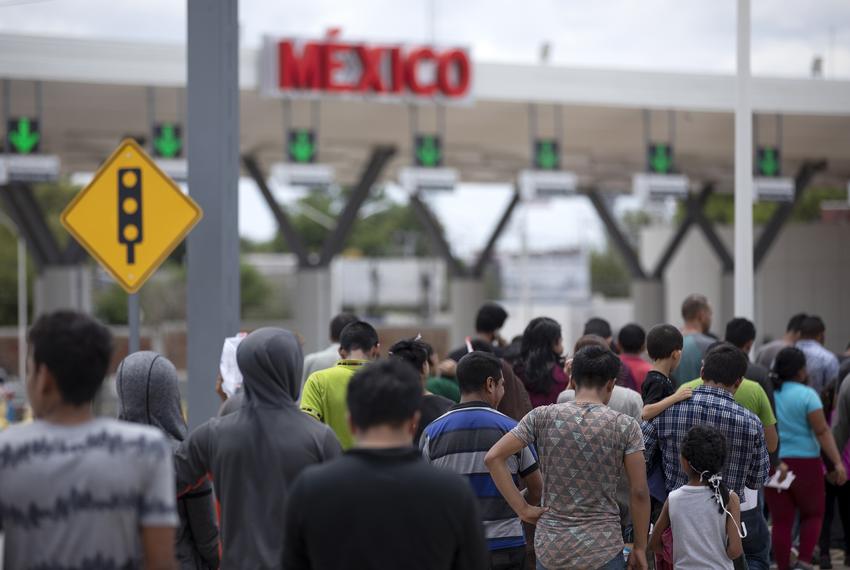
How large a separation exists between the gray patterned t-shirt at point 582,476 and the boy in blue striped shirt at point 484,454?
0.88 ft

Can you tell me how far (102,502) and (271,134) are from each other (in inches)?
887

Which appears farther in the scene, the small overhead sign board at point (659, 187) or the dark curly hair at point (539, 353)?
the small overhead sign board at point (659, 187)

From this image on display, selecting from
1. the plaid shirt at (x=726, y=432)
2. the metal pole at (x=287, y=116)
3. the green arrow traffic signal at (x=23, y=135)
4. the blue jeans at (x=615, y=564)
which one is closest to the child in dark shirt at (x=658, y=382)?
the plaid shirt at (x=726, y=432)

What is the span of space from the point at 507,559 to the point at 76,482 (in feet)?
9.14

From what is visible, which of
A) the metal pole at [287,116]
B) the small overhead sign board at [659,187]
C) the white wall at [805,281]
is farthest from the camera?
the white wall at [805,281]

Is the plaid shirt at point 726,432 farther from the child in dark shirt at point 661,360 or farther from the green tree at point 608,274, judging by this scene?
the green tree at point 608,274

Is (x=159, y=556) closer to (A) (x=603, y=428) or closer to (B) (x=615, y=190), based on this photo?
(A) (x=603, y=428)

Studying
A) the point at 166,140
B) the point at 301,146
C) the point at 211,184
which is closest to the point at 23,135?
the point at 166,140

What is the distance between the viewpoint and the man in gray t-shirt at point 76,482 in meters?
3.58

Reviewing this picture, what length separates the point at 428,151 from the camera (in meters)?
22.4

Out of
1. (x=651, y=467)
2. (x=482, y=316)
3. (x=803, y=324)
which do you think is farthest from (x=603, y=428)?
(x=803, y=324)

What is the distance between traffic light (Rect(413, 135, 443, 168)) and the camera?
22.1m

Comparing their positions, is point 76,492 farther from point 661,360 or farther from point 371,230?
point 371,230

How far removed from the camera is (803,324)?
10.7 metres
